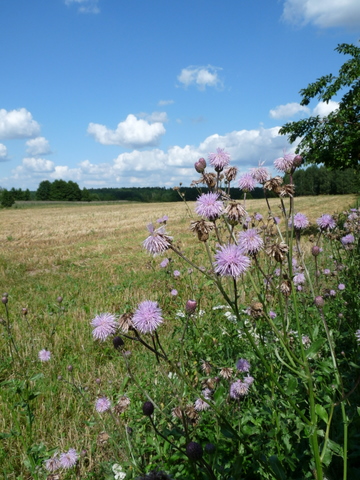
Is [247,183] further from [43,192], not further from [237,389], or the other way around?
[43,192]

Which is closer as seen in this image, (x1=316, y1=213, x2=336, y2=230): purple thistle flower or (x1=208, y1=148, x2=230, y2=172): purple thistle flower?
(x1=208, y1=148, x2=230, y2=172): purple thistle flower

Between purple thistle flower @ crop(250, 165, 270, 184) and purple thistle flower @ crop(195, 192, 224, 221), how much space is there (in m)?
0.59

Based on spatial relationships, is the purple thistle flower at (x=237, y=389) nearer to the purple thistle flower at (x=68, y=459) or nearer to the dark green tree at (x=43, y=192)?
the purple thistle flower at (x=68, y=459)

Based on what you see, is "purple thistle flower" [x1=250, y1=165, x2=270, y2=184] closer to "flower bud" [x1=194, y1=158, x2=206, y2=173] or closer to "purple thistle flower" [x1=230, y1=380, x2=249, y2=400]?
"flower bud" [x1=194, y1=158, x2=206, y2=173]

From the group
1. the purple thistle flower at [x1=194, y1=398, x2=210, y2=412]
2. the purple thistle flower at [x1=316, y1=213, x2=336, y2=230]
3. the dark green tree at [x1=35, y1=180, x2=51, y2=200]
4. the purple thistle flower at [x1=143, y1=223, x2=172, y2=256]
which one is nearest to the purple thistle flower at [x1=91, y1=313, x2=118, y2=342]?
the purple thistle flower at [x1=143, y1=223, x2=172, y2=256]

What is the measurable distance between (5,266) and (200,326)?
889cm

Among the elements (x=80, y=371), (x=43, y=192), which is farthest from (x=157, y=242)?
(x=43, y=192)

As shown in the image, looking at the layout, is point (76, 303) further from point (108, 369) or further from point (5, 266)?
point (5, 266)

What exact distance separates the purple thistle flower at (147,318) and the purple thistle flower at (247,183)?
1064mm

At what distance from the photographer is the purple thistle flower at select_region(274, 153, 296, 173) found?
7.73 ft

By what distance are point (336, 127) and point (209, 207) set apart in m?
12.9

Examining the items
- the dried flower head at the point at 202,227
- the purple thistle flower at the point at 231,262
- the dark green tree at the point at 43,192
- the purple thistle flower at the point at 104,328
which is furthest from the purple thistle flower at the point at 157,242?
the dark green tree at the point at 43,192

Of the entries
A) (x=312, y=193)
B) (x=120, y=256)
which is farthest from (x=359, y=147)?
(x=312, y=193)

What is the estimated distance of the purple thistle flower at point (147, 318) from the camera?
68.9 inches
